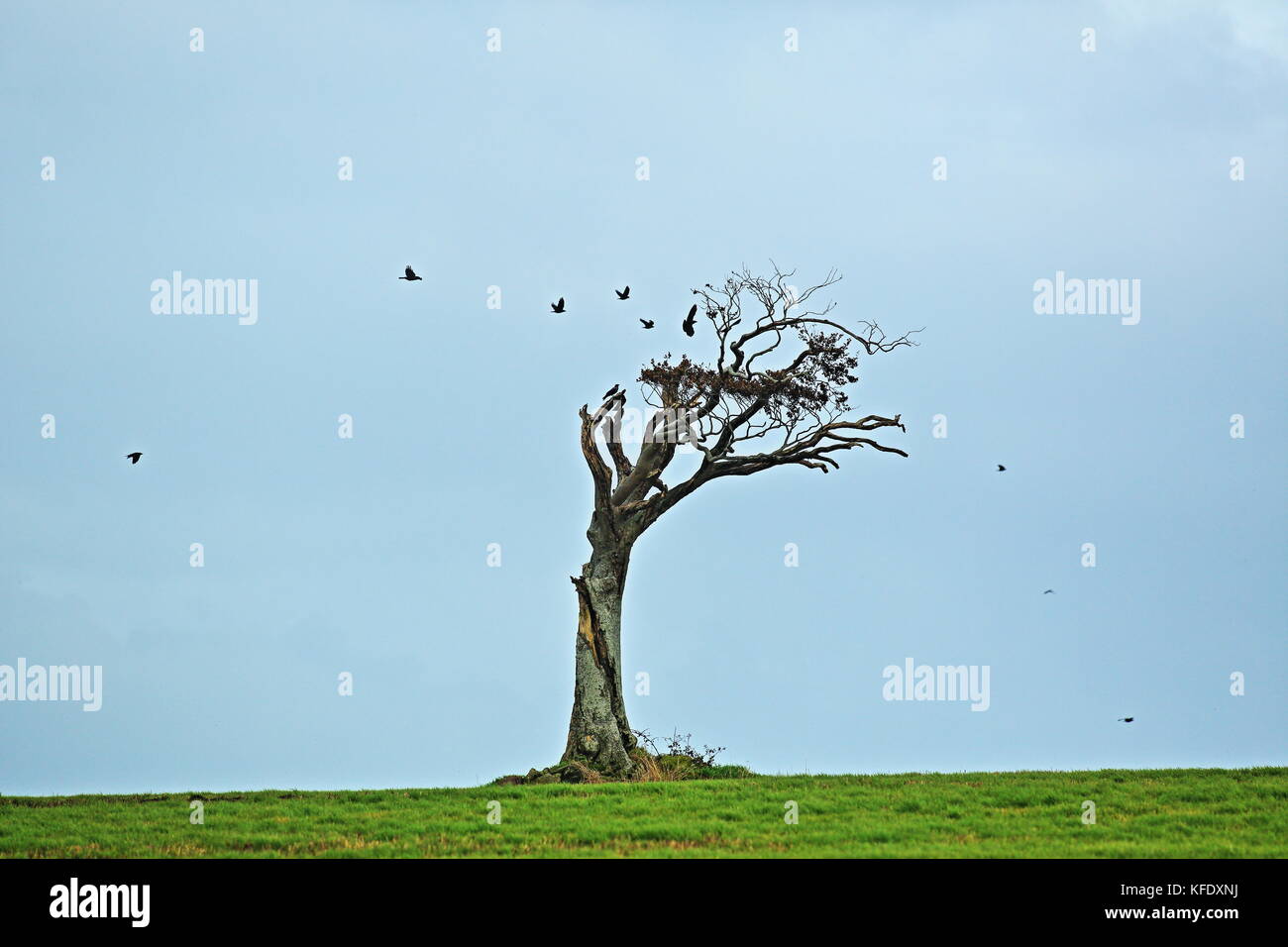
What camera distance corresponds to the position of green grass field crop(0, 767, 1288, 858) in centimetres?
A: 1695

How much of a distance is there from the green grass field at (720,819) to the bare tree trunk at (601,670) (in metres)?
2.98

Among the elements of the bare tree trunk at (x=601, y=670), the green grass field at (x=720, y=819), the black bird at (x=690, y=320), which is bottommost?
the green grass field at (x=720, y=819)

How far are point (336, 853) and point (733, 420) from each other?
14.9 m

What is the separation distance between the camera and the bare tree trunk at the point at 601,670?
26.8 m

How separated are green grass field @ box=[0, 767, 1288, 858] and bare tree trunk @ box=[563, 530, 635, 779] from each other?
2.98m

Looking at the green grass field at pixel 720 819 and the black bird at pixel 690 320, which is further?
the black bird at pixel 690 320

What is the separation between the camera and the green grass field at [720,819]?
16953 millimetres

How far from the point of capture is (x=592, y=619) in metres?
27.5

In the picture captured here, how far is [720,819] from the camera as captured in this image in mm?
19375

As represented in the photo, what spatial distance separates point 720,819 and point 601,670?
8.27m

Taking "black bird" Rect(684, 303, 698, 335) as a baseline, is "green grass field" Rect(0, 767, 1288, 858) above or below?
below

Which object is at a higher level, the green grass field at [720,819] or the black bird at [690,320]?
the black bird at [690,320]
